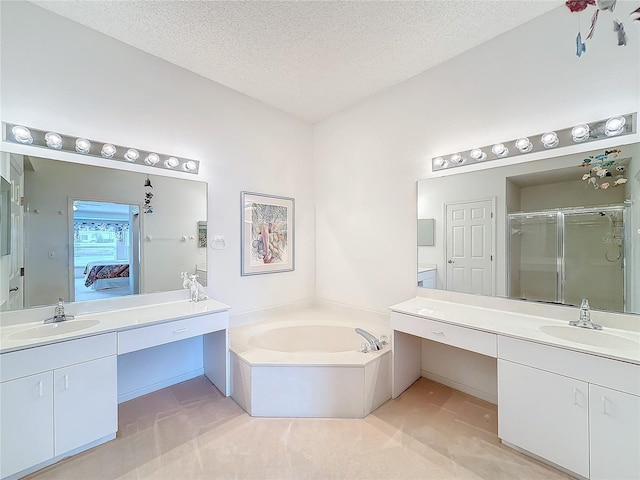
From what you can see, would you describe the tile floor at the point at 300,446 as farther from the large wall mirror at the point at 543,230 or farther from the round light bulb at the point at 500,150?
the round light bulb at the point at 500,150

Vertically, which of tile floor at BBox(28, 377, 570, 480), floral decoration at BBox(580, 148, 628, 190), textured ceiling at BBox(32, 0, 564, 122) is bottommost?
tile floor at BBox(28, 377, 570, 480)

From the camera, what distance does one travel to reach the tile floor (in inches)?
61.8

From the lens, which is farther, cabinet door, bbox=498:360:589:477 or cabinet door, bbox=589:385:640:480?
cabinet door, bbox=498:360:589:477

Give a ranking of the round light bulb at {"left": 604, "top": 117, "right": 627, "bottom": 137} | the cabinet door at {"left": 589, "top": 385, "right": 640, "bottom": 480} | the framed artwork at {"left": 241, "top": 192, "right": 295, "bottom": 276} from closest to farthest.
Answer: the cabinet door at {"left": 589, "top": 385, "right": 640, "bottom": 480}
the round light bulb at {"left": 604, "top": 117, "right": 627, "bottom": 137}
the framed artwork at {"left": 241, "top": 192, "right": 295, "bottom": 276}

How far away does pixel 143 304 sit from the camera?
2283 millimetres

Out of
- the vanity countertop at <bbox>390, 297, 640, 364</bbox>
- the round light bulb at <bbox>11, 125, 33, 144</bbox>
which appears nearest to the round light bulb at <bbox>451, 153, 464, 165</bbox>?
the vanity countertop at <bbox>390, 297, 640, 364</bbox>

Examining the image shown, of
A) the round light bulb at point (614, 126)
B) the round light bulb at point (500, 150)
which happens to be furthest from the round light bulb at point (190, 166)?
the round light bulb at point (614, 126)

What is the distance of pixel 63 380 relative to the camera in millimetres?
1582

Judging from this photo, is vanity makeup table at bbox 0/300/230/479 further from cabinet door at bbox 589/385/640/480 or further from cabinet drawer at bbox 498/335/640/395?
cabinet door at bbox 589/385/640/480

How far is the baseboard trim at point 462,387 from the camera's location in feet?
7.28

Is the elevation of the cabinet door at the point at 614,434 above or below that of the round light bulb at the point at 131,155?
below

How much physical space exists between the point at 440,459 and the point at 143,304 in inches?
96.0

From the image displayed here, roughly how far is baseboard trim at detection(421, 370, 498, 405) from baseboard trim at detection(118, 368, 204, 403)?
2.20 meters

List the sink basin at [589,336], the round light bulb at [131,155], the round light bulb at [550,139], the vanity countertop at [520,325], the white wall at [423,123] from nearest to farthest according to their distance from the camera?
the vanity countertop at [520,325] → the sink basin at [589,336] → the white wall at [423,123] → the round light bulb at [550,139] → the round light bulb at [131,155]
